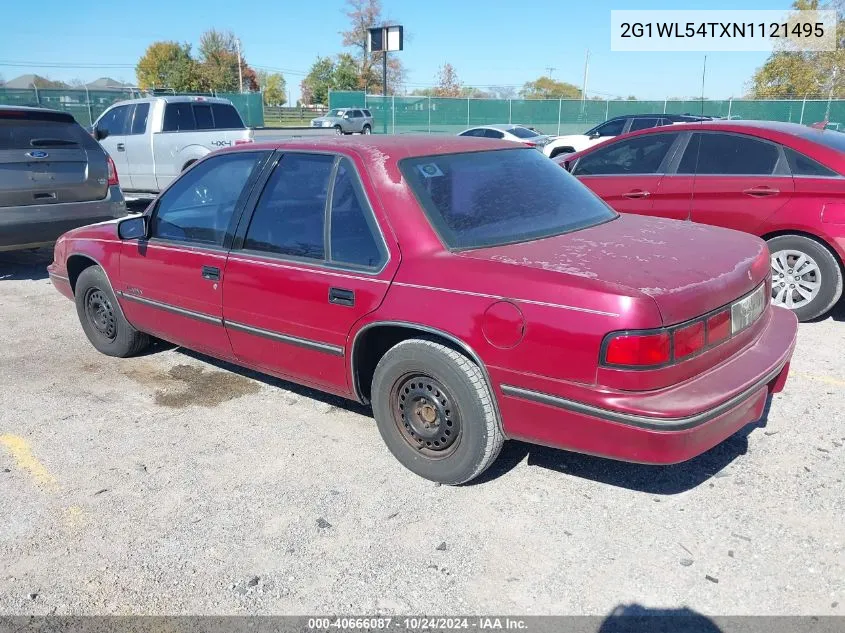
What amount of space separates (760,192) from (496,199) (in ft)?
11.1

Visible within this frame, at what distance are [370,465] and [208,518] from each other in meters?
0.84

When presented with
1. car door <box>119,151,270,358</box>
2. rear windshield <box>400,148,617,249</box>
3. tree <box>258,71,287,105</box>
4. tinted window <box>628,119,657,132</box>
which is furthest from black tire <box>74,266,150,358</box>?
tree <box>258,71,287,105</box>

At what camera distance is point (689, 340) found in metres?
2.81

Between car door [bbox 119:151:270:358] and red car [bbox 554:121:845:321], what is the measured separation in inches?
157

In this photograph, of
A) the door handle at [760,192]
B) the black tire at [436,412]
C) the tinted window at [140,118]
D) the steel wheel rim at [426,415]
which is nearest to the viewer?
the black tire at [436,412]

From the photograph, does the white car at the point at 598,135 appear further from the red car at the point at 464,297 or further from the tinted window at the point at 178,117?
the red car at the point at 464,297

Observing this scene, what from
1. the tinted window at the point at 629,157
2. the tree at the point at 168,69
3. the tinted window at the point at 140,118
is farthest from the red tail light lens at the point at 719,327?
the tree at the point at 168,69

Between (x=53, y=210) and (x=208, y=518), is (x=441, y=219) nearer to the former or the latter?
(x=208, y=518)

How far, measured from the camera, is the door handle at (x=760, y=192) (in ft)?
19.1

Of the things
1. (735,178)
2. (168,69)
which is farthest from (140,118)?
(168,69)

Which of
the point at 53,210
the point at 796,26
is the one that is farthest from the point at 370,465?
the point at 796,26

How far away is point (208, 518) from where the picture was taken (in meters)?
3.14

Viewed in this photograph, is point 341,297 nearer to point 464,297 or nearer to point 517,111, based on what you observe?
point 464,297

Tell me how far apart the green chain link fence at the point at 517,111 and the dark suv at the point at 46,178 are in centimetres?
2573
